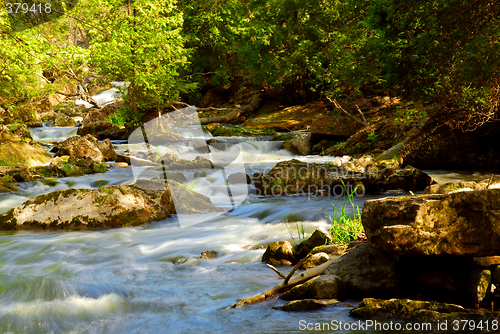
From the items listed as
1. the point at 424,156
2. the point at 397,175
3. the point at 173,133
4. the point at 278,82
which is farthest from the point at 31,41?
the point at 278,82

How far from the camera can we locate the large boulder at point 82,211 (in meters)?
7.30

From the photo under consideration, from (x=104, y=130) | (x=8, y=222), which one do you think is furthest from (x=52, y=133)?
(x=8, y=222)

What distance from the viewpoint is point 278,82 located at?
79.0ft

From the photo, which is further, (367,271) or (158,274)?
(158,274)

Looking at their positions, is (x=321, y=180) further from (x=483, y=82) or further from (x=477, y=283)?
(x=477, y=283)

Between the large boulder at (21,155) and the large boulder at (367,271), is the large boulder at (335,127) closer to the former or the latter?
the large boulder at (21,155)

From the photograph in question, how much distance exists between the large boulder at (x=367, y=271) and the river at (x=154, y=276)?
0.74ft

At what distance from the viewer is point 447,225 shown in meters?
3.14

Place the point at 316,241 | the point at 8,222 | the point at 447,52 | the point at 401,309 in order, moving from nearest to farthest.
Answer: the point at 401,309, the point at 316,241, the point at 8,222, the point at 447,52

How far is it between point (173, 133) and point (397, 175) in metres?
12.1

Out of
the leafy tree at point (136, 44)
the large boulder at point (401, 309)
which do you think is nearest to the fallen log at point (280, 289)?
the large boulder at point (401, 309)

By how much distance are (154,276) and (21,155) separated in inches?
421

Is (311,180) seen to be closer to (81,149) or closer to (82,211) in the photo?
(82,211)

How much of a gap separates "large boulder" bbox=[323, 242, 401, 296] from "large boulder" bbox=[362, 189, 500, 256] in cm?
33
